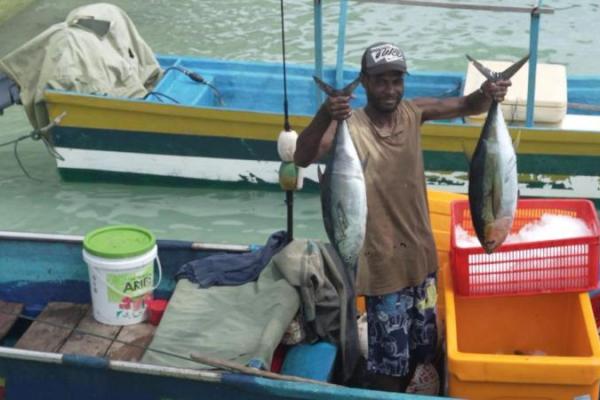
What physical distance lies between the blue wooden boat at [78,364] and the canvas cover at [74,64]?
3.13 metres

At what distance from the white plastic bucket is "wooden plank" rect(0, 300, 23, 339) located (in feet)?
1.87

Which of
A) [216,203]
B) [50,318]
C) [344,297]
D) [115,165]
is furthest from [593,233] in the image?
[115,165]

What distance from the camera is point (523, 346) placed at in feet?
16.0

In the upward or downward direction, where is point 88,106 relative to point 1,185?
upward

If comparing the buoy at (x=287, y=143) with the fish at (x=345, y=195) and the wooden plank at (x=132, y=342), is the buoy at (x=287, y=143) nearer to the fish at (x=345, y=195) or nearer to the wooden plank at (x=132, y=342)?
the fish at (x=345, y=195)

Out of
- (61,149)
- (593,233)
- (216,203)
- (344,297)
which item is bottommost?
(216,203)

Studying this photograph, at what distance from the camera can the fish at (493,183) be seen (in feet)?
12.1

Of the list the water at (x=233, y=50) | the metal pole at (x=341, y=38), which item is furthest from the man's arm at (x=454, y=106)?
the water at (x=233, y=50)

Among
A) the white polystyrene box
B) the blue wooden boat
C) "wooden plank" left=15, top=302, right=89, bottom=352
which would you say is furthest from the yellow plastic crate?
the white polystyrene box

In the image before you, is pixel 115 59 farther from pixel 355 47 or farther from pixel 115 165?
pixel 355 47

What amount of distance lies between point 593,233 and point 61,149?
6043 millimetres

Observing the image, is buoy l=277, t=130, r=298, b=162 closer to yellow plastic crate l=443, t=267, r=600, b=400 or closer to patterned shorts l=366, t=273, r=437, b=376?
patterned shorts l=366, t=273, r=437, b=376

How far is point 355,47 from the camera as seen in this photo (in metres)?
14.4

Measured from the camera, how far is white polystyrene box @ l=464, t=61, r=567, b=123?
8.22 metres
